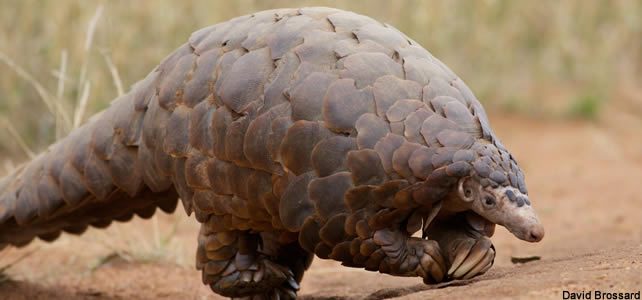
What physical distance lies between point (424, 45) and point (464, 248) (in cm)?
684

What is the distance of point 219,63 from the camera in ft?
13.6

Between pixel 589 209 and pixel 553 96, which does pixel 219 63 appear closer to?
pixel 589 209

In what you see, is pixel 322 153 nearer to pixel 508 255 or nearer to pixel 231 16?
pixel 508 255

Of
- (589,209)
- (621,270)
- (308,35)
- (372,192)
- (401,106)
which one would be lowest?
(589,209)

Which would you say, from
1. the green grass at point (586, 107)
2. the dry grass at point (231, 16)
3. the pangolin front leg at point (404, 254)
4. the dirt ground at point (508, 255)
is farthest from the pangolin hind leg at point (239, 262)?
the green grass at point (586, 107)

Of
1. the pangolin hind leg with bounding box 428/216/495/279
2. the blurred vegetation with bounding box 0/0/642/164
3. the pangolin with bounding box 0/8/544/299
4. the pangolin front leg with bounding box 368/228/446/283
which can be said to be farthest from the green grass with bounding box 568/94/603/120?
the pangolin front leg with bounding box 368/228/446/283

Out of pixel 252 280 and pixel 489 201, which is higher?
pixel 489 201

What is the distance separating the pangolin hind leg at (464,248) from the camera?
153 inches

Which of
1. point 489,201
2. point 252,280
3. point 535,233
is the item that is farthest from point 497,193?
point 252,280

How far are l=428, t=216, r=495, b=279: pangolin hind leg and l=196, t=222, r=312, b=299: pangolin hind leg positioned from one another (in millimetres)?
743

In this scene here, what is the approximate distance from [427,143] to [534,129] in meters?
8.65

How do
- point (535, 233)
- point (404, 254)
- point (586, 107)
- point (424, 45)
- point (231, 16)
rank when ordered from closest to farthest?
1. point (535, 233)
2. point (404, 254)
3. point (231, 16)
4. point (424, 45)
5. point (586, 107)

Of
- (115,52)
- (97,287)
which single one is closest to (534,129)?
(115,52)

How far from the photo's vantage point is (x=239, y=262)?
437 centimetres
